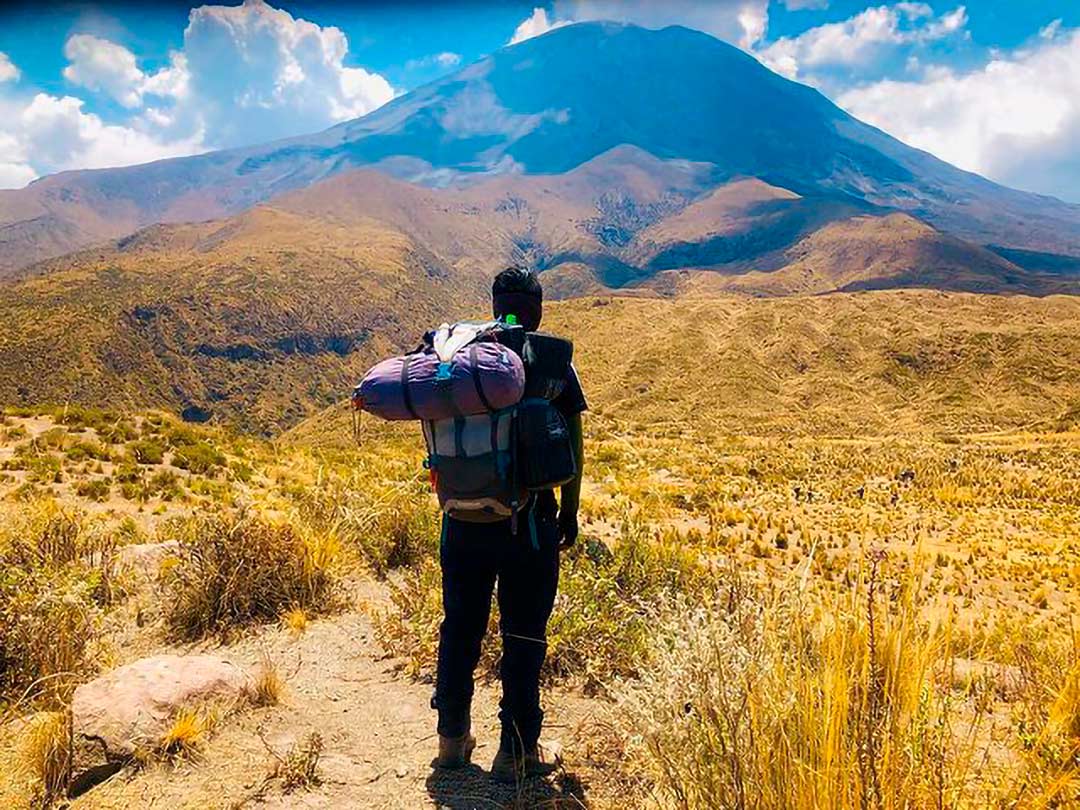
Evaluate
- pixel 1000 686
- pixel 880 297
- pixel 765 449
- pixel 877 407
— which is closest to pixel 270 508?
pixel 1000 686

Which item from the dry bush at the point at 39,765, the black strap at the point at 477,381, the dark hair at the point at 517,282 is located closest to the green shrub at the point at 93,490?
the dry bush at the point at 39,765

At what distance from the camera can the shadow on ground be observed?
108 inches

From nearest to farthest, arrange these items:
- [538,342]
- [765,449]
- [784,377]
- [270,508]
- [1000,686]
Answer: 1. [538,342]
2. [1000,686]
3. [270,508]
4. [765,449]
5. [784,377]

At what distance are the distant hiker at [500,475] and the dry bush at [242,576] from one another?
2.31 metres

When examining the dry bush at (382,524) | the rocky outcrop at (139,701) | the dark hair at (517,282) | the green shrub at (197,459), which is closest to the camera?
the rocky outcrop at (139,701)

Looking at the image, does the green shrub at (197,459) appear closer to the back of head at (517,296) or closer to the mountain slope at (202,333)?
the back of head at (517,296)

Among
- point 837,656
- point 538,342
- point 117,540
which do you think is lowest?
point 117,540

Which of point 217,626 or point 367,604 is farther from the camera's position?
point 367,604

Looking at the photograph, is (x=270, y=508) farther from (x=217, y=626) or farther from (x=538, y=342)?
(x=538, y=342)

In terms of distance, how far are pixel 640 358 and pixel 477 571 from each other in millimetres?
60517

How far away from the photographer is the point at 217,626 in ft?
14.9

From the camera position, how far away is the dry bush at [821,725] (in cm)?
161

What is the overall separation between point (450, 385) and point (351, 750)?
1988 mm

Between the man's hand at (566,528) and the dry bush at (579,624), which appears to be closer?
the man's hand at (566,528)
